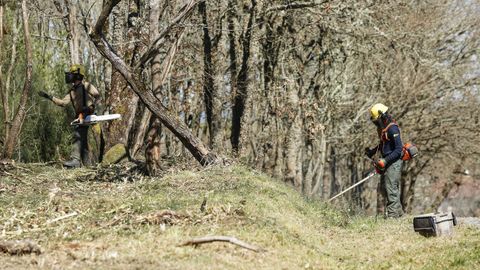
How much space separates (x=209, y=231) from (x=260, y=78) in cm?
1278

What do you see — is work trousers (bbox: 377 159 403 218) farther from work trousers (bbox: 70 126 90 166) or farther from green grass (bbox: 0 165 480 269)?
work trousers (bbox: 70 126 90 166)

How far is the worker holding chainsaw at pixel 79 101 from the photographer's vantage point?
50.9 feet

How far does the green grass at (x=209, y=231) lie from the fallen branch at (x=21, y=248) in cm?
10

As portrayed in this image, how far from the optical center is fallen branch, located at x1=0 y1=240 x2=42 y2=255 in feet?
24.9

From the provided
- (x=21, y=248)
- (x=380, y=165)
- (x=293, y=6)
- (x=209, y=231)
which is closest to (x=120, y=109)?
(x=293, y=6)

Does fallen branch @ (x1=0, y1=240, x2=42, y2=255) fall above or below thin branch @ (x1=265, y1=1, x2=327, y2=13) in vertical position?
below

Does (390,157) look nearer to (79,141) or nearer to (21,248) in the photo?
(79,141)

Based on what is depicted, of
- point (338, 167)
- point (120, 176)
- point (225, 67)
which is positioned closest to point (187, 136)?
point (120, 176)

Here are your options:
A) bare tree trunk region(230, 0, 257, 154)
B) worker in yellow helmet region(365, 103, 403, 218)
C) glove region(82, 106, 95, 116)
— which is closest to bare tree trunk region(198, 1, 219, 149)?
bare tree trunk region(230, 0, 257, 154)

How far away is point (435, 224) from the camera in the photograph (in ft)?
33.6

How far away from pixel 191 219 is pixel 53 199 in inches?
82.6

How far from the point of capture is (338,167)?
30328mm

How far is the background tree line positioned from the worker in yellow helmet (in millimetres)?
2861

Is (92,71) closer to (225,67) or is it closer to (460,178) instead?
(225,67)
